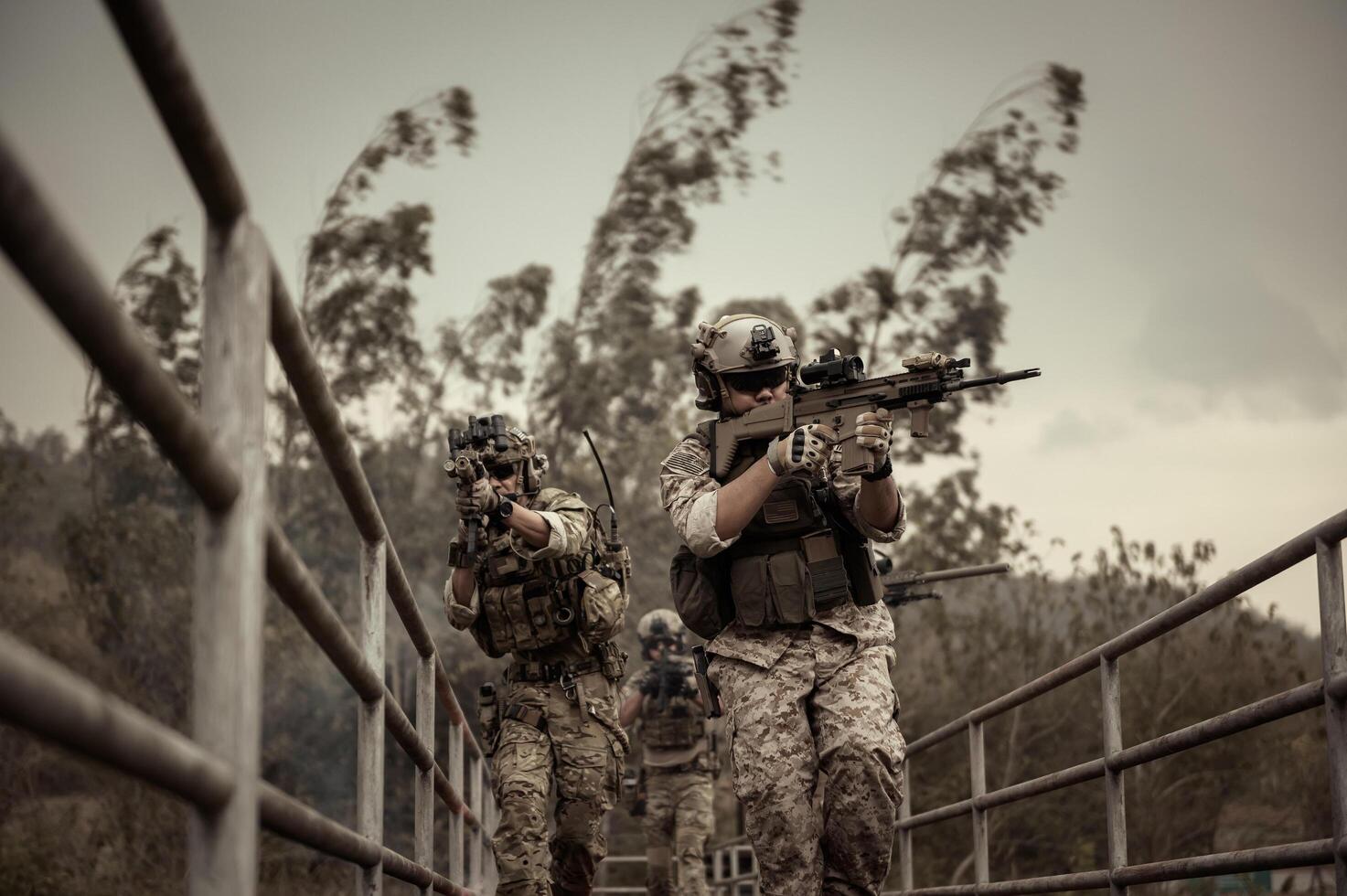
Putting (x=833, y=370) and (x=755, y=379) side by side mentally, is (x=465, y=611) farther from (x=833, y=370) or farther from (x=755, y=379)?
(x=833, y=370)

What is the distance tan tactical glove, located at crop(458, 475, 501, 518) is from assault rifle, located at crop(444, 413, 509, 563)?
0.02 m

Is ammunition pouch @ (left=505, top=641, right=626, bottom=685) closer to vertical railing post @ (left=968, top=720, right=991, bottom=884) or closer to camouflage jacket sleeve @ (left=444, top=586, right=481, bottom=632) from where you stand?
camouflage jacket sleeve @ (left=444, top=586, right=481, bottom=632)

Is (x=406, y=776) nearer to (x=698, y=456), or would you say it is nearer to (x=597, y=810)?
(x=597, y=810)

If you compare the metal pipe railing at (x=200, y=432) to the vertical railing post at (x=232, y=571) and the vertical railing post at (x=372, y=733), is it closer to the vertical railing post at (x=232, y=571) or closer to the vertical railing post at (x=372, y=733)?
the vertical railing post at (x=232, y=571)

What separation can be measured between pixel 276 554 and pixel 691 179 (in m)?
25.4

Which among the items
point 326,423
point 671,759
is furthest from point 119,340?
point 671,759

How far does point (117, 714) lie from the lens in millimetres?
1407

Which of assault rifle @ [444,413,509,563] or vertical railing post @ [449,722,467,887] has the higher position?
assault rifle @ [444,413,509,563]

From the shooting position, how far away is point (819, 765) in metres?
5.01

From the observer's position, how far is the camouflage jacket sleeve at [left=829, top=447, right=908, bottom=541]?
5.12 m

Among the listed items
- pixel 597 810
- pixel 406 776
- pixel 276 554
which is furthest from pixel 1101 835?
pixel 276 554

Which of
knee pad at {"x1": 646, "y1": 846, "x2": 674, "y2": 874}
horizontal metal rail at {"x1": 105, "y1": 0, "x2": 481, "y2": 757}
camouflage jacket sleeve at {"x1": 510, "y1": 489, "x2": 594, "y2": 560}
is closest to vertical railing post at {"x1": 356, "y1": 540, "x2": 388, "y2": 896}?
horizontal metal rail at {"x1": 105, "y1": 0, "x2": 481, "y2": 757}

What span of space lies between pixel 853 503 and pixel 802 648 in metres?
0.51

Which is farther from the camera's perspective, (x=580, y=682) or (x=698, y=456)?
(x=580, y=682)
